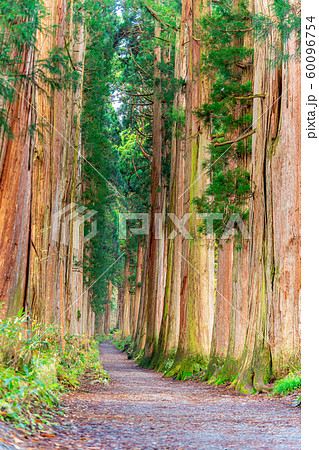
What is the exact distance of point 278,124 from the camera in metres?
9.75

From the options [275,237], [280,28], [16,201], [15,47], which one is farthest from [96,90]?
[16,201]

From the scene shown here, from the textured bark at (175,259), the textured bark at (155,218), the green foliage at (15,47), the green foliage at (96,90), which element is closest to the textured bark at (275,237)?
the green foliage at (15,47)

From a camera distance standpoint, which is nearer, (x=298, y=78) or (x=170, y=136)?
(x=298, y=78)

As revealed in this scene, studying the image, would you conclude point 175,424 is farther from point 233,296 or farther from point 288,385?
point 233,296

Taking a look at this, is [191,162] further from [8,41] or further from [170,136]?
[8,41]

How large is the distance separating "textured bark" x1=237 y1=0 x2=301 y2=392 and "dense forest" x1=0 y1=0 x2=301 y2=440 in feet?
0.08

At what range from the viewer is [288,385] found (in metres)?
8.54

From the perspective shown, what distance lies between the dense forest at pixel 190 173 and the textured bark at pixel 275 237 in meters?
0.02

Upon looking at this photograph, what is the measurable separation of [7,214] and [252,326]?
17.2 ft

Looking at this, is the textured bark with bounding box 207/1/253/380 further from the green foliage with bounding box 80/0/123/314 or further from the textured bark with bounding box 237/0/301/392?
the green foliage with bounding box 80/0/123/314

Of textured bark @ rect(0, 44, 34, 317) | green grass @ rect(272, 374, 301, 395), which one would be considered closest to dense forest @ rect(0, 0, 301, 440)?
textured bark @ rect(0, 44, 34, 317)

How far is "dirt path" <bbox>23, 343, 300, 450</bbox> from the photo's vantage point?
4734 millimetres

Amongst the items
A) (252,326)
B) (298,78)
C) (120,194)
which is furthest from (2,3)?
(120,194)

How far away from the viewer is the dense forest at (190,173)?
275 inches
